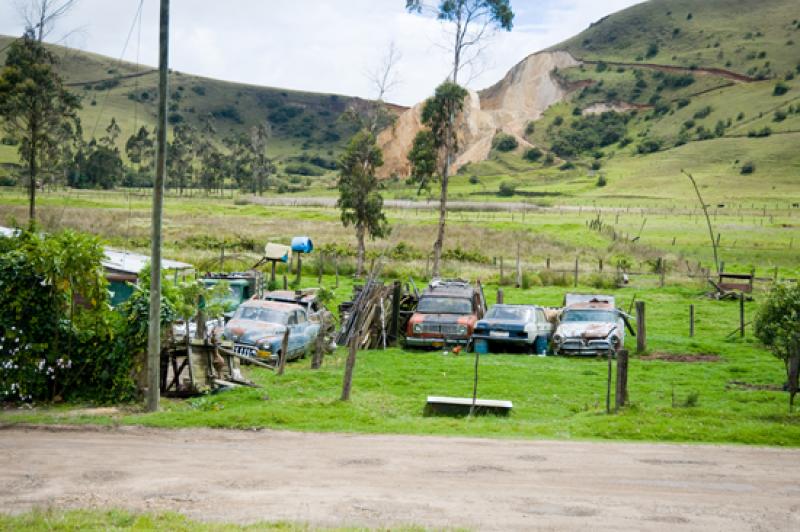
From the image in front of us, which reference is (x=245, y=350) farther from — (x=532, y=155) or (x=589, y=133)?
(x=589, y=133)

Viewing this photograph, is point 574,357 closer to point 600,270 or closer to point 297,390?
point 297,390

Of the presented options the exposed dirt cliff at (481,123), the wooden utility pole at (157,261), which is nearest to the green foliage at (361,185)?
the wooden utility pole at (157,261)

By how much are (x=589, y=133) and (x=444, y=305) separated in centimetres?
14961

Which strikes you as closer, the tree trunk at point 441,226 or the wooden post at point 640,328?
the wooden post at point 640,328

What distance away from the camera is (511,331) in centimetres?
2241

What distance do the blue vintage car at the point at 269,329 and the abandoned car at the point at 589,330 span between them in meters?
7.24

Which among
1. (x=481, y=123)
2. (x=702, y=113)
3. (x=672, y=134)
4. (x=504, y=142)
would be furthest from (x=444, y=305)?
(x=702, y=113)

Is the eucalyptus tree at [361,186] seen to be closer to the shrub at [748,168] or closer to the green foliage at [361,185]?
the green foliage at [361,185]

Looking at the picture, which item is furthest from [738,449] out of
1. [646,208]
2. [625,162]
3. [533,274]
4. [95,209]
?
[625,162]

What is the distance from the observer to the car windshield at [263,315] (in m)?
21.6

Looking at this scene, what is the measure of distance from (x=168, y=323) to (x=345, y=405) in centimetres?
421

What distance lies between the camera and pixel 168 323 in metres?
16.6

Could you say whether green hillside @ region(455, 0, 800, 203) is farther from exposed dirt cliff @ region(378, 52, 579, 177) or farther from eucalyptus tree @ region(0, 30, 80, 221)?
eucalyptus tree @ region(0, 30, 80, 221)

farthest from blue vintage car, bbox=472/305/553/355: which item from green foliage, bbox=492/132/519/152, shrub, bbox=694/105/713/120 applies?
shrub, bbox=694/105/713/120
